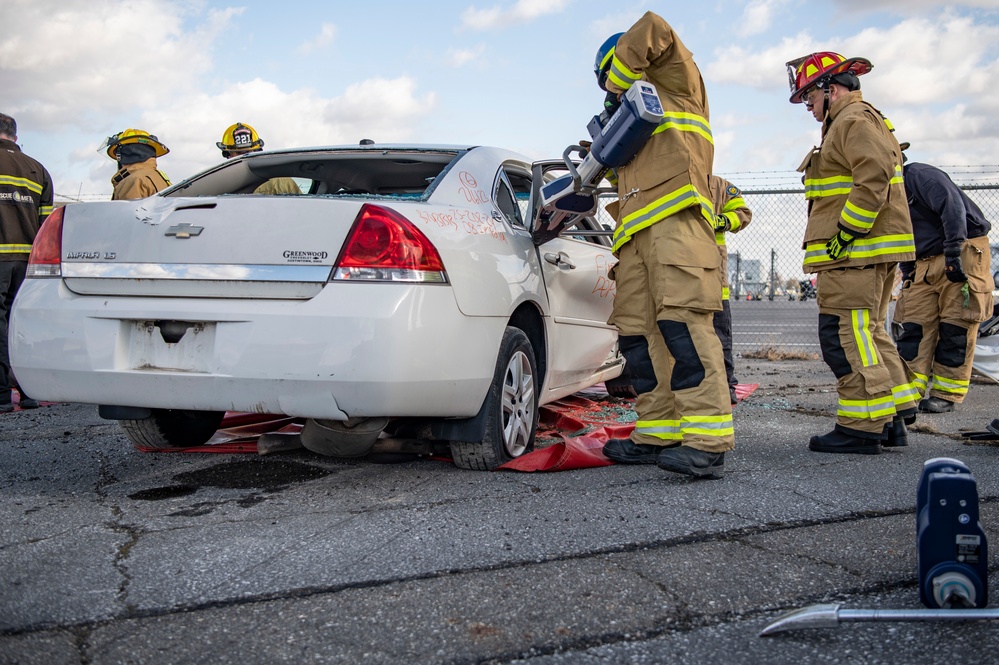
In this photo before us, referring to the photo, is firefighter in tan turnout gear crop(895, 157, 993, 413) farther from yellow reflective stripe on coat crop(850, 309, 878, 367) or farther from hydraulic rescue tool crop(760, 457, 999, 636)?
hydraulic rescue tool crop(760, 457, 999, 636)

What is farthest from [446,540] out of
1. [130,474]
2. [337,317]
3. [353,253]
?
[130,474]

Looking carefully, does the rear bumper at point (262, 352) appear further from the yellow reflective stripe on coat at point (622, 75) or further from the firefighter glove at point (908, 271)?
the firefighter glove at point (908, 271)

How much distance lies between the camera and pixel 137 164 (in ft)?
20.4

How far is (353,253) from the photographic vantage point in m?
3.02

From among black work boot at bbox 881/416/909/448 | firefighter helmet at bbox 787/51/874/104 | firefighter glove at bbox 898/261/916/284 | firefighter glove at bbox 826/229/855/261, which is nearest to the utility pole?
firefighter glove at bbox 898/261/916/284

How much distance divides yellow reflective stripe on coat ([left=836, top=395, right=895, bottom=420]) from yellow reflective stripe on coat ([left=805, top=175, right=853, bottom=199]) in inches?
40.3

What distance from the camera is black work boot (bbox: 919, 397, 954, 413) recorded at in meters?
5.96

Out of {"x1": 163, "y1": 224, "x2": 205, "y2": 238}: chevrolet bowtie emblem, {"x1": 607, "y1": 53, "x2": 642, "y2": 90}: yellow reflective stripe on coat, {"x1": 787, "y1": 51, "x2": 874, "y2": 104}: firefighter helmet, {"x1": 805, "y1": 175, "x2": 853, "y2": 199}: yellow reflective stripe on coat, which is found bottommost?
{"x1": 163, "y1": 224, "x2": 205, "y2": 238}: chevrolet bowtie emblem

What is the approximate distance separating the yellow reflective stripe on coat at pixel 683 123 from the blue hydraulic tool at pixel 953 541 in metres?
2.10

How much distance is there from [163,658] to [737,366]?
308 inches

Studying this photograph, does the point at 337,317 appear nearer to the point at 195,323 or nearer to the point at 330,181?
the point at 195,323

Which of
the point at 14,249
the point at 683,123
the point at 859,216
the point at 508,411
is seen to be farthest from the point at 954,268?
the point at 14,249

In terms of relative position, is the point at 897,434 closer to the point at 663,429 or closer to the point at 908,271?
the point at 663,429

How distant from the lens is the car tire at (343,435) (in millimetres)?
3275
